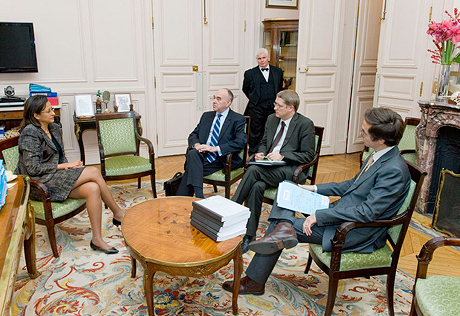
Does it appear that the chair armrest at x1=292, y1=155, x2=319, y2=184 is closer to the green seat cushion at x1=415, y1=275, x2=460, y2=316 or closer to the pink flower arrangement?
the green seat cushion at x1=415, y1=275, x2=460, y2=316

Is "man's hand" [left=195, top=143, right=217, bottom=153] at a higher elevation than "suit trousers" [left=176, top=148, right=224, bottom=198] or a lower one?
higher

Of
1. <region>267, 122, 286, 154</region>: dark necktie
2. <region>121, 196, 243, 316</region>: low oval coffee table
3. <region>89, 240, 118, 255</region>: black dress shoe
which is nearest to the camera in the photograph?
<region>121, 196, 243, 316</region>: low oval coffee table

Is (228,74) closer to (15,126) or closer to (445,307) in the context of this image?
(15,126)

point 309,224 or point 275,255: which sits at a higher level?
point 309,224

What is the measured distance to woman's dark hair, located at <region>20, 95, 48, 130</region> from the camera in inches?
118

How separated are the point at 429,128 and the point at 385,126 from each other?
199 cm

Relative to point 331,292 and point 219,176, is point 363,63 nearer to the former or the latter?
point 219,176

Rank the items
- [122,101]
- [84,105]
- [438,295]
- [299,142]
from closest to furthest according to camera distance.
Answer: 1. [438,295]
2. [299,142]
3. [84,105]
4. [122,101]

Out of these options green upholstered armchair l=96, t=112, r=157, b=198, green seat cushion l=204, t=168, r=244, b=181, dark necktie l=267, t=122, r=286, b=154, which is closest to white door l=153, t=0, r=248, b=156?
green upholstered armchair l=96, t=112, r=157, b=198

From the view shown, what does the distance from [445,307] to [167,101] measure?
481 centimetres

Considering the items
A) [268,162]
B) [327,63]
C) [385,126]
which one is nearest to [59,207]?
[268,162]

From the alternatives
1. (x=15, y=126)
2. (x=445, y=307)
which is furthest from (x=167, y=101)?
(x=445, y=307)

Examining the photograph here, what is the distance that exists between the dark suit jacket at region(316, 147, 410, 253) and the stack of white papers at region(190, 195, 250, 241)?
46 centimetres

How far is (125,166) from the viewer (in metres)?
3.90
